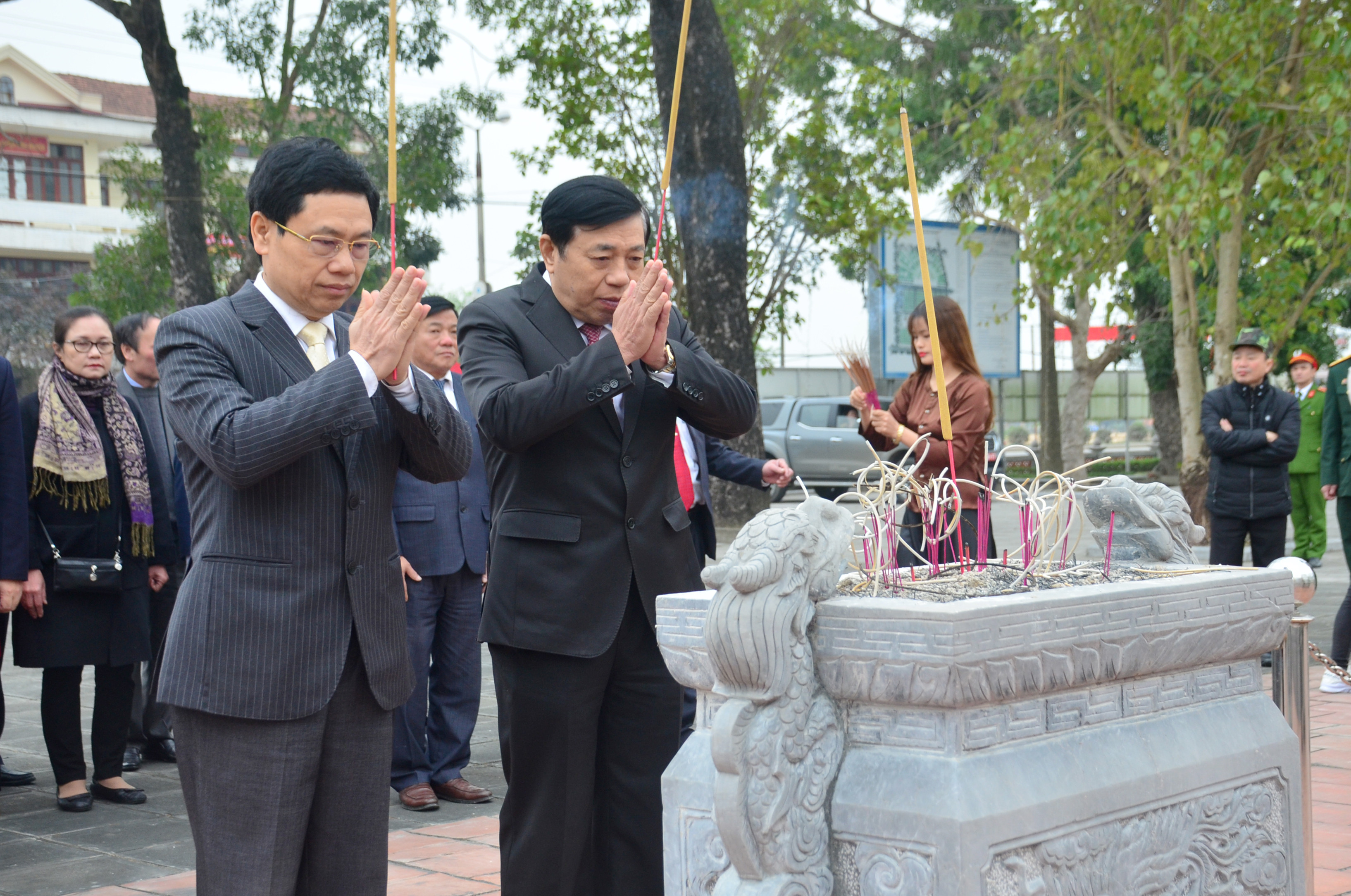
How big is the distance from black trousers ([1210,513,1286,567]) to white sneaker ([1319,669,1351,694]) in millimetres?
681

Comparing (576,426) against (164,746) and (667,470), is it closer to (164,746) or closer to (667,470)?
(667,470)

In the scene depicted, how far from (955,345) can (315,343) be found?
3.27m

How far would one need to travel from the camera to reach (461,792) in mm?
4805

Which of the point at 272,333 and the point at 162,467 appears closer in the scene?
the point at 272,333

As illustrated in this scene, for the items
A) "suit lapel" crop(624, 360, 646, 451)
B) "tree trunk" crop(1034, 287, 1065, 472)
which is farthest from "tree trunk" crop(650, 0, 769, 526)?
"tree trunk" crop(1034, 287, 1065, 472)

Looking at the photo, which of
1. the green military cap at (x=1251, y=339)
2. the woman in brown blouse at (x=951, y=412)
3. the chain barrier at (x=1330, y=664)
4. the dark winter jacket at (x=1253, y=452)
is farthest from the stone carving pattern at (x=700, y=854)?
the green military cap at (x=1251, y=339)

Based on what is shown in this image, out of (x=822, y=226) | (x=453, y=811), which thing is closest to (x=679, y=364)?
(x=453, y=811)

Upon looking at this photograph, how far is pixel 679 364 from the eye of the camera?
2.68 m

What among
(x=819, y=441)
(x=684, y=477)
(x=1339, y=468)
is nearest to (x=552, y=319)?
(x=684, y=477)

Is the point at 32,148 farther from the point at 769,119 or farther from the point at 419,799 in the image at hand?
the point at 419,799

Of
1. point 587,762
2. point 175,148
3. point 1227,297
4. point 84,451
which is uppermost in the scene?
point 175,148

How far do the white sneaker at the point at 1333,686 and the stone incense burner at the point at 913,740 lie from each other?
4351 mm

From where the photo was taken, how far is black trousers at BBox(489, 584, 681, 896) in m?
2.66

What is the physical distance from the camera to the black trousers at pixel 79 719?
15.8ft
